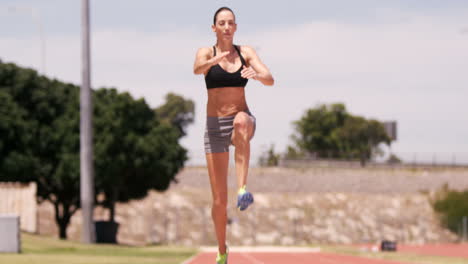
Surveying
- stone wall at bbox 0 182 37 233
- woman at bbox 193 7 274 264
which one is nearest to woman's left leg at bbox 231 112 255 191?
woman at bbox 193 7 274 264

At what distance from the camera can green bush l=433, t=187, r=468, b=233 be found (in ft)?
273

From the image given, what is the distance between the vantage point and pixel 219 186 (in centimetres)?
870

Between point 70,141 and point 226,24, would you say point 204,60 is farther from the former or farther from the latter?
point 70,141

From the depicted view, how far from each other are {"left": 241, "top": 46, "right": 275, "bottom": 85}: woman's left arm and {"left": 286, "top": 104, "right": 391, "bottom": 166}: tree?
127 m

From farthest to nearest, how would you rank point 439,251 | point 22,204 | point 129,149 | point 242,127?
point 129,149 < point 439,251 < point 22,204 < point 242,127

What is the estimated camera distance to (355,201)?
9206 centimetres

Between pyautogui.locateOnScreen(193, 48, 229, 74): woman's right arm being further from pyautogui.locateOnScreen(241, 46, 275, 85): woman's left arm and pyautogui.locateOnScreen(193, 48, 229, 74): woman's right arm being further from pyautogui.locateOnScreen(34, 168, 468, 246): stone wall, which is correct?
pyautogui.locateOnScreen(34, 168, 468, 246): stone wall

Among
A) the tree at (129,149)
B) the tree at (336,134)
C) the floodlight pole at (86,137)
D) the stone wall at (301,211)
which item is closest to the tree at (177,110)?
the tree at (336,134)

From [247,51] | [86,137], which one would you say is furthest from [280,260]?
[247,51]

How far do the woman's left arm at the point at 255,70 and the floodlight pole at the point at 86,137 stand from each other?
3439cm

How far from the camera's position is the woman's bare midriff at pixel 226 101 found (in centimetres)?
854

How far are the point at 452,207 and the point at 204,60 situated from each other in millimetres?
81058

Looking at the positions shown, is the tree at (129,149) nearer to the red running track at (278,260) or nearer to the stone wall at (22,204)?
the stone wall at (22,204)

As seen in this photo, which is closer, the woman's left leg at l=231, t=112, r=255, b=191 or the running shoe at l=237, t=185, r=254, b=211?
the running shoe at l=237, t=185, r=254, b=211
